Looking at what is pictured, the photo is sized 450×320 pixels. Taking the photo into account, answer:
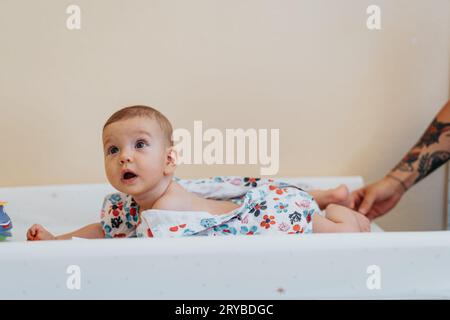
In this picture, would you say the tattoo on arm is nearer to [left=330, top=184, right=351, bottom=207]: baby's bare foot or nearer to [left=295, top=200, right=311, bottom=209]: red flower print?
A: [left=330, top=184, right=351, bottom=207]: baby's bare foot

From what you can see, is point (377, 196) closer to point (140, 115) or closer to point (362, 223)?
point (362, 223)

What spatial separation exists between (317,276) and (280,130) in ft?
2.35

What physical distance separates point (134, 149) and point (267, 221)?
280 mm

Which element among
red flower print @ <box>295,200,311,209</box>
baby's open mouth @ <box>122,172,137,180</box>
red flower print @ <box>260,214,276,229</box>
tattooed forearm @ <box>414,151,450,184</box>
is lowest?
red flower print @ <box>260,214,276,229</box>

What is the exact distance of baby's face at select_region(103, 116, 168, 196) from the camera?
1009 millimetres

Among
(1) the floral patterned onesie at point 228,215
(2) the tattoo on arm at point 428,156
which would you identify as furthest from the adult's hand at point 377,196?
(1) the floral patterned onesie at point 228,215

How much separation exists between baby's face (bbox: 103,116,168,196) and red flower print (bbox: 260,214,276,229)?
0.22m

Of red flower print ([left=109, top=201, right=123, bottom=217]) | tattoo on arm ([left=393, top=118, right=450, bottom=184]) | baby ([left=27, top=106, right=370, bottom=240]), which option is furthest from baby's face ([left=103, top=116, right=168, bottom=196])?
tattoo on arm ([left=393, top=118, right=450, bottom=184])

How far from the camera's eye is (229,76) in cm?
148

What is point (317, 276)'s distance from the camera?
33.9 inches

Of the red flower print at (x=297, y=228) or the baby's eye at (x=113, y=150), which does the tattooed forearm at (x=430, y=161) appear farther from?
the baby's eye at (x=113, y=150)

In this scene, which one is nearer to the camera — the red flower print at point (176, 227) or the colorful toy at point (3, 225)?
the red flower print at point (176, 227)

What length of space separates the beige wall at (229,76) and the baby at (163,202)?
0.34 meters

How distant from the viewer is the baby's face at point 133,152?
3.31 feet
